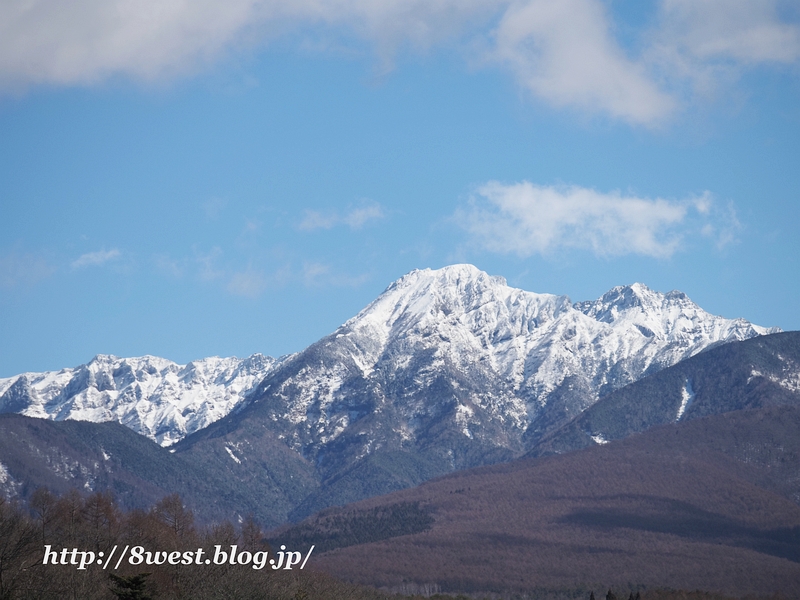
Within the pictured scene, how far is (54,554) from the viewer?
144m

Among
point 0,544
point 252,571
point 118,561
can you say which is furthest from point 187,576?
point 0,544

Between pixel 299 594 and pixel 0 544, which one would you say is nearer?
pixel 0 544

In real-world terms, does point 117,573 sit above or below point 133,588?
above

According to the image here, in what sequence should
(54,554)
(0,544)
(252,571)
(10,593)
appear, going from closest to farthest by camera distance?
(10,593) < (0,544) < (54,554) < (252,571)

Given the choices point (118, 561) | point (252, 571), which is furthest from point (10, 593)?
point (252, 571)

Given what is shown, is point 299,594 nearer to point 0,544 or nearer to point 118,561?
point 118,561

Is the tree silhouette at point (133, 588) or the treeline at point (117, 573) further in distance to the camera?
the treeline at point (117, 573)

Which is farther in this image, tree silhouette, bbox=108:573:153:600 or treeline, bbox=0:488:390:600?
treeline, bbox=0:488:390:600

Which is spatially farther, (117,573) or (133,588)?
(117,573)

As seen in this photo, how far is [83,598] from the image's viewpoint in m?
124

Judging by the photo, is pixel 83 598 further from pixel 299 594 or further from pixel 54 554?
pixel 299 594

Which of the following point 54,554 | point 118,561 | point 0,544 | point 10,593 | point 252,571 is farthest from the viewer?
point 252,571

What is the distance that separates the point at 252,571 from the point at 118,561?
82.1ft

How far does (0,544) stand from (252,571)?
55303 millimetres
